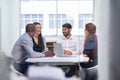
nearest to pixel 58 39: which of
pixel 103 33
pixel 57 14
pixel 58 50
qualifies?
pixel 58 50

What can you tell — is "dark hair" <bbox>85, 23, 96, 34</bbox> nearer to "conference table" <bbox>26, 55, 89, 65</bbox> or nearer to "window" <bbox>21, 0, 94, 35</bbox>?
"window" <bbox>21, 0, 94, 35</bbox>

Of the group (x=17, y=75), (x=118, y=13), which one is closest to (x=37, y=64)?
(x=17, y=75)

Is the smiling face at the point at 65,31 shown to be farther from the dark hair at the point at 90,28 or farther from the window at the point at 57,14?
the dark hair at the point at 90,28

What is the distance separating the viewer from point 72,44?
1642mm

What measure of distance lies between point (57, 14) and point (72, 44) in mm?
250

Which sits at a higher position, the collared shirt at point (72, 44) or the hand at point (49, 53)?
the collared shirt at point (72, 44)

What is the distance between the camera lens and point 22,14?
159 centimetres

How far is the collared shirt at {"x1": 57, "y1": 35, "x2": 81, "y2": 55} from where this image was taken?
5.40 ft

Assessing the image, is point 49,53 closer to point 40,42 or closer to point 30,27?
point 40,42

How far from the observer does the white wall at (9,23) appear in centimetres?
160

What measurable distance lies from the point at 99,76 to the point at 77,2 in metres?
0.59

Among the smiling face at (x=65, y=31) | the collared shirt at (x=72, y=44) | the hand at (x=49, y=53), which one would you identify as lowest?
the hand at (x=49, y=53)

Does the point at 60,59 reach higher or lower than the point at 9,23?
lower

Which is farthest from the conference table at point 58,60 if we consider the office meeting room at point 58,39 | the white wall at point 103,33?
the white wall at point 103,33
